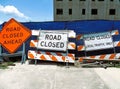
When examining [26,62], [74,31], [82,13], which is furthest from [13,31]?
[82,13]

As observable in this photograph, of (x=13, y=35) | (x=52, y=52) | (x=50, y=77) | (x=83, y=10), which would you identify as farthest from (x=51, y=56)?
(x=83, y=10)

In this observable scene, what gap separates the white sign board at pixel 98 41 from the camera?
1441 centimetres

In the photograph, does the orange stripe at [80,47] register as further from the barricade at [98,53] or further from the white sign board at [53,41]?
the white sign board at [53,41]

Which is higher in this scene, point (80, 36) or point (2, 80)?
point (80, 36)

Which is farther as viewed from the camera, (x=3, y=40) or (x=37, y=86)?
(x=3, y=40)

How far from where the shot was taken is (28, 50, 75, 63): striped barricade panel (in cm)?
1380

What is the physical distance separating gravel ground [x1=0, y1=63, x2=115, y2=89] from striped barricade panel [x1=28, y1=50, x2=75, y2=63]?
1.72 feet

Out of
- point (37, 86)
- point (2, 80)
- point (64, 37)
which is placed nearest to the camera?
point (37, 86)

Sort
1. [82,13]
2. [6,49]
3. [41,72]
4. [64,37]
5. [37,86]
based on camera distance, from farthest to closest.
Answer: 1. [82,13]
2. [6,49]
3. [64,37]
4. [41,72]
5. [37,86]

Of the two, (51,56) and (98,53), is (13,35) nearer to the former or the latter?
(51,56)

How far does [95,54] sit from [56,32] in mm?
2270

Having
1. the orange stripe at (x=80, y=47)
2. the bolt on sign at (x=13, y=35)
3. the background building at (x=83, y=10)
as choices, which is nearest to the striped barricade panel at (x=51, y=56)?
the bolt on sign at (x=13, y=35)

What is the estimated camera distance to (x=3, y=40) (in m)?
14.3

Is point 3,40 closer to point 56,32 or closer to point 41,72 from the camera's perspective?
point 56,32
